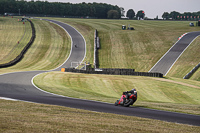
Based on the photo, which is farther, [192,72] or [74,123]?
[192,72]

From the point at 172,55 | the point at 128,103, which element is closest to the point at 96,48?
the point at 172,55

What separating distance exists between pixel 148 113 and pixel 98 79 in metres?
25.2

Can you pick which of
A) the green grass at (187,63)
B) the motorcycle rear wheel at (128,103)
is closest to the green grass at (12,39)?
the green grass at (187,63)

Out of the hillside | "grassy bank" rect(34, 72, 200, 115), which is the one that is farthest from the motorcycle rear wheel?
the hillside

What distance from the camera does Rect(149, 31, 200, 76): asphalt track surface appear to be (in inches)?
2281

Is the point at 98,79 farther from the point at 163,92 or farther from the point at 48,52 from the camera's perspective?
the point at 48,52

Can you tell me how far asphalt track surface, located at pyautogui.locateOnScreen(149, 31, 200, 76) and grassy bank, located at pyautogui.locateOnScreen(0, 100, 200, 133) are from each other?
42618mm

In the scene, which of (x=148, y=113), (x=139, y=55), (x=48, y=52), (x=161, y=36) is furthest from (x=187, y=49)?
(x=148, y=113)

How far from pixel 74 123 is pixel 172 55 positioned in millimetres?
57912

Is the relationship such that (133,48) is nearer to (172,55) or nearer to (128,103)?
(172,55)

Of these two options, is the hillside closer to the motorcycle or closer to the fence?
the fence

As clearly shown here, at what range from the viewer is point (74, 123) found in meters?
11.7

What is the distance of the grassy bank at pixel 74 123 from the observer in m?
10.6

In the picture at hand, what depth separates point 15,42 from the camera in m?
79.8
